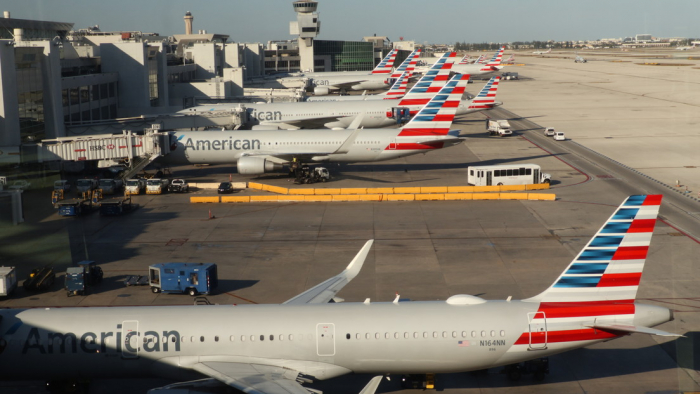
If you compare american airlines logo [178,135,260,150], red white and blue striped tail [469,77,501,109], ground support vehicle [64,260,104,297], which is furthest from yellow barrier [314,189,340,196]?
red white and blue striped tail [469,77,501,109]

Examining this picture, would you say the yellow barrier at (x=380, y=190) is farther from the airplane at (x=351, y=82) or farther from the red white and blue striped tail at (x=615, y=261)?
the airplane at (x=351, y=82)

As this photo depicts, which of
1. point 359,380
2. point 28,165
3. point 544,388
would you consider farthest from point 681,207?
point 28,165

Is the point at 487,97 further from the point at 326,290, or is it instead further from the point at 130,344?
the point at 130,344

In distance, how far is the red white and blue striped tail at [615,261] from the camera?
877 inches

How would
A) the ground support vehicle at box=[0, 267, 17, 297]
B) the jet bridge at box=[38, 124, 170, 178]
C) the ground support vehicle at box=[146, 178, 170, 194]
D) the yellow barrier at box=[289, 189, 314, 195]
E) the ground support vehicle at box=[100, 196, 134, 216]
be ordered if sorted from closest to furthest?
the ground support vehicle at box=[0, 267, 17, 297] → the ground support vehicle at box=[100, 196, 134, 216] → the yellow barrier at box=[289, 189, 314, 195] → the ground support vehicle at box=[146, 178, 170, 194] → the jet bridge at box=[38, 124, 170, 178]

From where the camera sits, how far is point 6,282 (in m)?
33.3

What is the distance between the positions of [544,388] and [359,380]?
6.53 meters

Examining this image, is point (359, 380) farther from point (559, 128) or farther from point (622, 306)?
point (559, 128)

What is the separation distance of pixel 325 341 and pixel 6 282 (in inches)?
764

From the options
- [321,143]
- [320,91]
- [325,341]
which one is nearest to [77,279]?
[325,341]

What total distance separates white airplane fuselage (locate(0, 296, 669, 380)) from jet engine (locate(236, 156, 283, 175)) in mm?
39080

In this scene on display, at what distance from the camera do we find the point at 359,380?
24859 millimetres

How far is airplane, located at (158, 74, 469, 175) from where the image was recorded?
6072 cm

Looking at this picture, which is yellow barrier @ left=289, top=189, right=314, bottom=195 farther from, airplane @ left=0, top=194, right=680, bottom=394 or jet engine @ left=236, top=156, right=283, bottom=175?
airplane @ left=0, top=194, right=680, bottom=394
